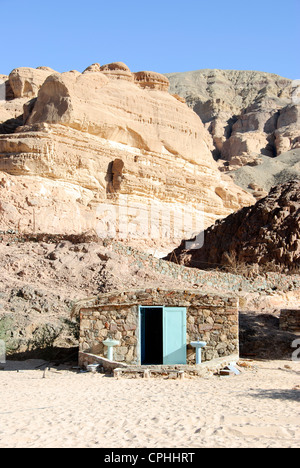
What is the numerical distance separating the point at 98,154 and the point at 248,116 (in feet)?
186

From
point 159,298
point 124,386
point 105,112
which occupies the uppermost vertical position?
point 105,112

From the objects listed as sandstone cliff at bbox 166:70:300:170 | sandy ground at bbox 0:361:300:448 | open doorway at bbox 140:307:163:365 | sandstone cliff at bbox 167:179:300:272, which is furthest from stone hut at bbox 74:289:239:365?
sandstone cliff at bbox 166:70:300:170

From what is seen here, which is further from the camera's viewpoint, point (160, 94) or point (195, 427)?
point (160, 94)

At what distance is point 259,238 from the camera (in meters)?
22.8

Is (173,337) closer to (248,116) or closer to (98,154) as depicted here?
(98,154)

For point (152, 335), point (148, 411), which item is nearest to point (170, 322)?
point (152, 335)

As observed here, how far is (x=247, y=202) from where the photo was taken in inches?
1697

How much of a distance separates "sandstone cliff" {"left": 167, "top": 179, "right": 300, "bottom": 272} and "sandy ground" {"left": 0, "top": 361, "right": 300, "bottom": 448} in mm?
11965

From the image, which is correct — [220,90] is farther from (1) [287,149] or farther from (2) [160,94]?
(2) [160,94]

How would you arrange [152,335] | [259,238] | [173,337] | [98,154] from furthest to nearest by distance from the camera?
[98,154], [259,238], [152,335], [173,337]

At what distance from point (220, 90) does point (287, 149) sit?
42.1 meters

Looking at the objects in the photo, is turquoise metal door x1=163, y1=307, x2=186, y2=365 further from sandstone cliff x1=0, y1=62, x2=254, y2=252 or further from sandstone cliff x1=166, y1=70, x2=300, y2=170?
sandstone cliff x1=166, y1=70, x2=300, y2=170

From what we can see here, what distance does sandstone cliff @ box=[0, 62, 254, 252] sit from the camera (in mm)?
26250
